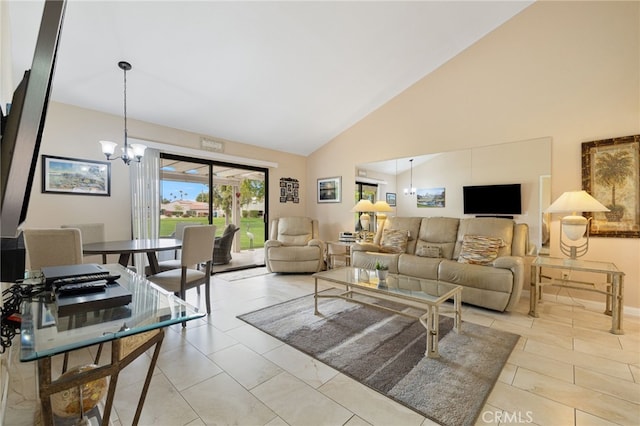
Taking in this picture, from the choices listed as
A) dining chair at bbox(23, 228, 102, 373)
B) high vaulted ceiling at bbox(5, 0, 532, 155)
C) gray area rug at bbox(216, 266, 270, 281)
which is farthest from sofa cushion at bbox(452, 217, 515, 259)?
dining chair at bbox(23, 228, 102, 373)

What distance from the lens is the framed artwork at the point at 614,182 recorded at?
9.31 ft

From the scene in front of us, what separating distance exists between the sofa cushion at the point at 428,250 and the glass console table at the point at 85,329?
3481 mm

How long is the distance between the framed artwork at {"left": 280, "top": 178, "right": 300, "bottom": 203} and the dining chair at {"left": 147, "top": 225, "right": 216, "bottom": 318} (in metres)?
3.05

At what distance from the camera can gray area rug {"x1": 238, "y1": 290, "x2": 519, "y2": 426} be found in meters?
1.65

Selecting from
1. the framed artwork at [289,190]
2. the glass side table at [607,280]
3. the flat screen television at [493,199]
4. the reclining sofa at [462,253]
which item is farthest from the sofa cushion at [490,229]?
the framed artwork at [289,190]

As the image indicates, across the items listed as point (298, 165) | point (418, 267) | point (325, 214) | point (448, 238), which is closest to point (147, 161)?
point (298, 165)

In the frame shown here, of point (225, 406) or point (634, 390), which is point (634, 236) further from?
point (225, 406)

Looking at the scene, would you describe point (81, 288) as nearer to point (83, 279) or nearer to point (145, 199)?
point (83, 279)

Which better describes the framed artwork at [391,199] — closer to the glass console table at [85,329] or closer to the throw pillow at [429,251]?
the throw pillow at [429,251]

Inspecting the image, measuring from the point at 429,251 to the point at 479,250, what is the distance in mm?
658

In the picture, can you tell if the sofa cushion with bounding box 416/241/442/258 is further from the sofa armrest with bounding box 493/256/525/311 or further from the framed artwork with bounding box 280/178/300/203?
the framed artwork with bounding box 280/178/300/203

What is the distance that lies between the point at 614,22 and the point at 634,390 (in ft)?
11.8

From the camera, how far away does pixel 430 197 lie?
421cm

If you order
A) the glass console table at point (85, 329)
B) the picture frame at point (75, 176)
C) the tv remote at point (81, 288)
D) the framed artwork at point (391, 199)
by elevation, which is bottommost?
the glass console table at point (85, 329)
